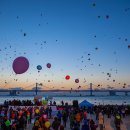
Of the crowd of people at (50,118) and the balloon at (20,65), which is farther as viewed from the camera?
the balloon at (20,65)

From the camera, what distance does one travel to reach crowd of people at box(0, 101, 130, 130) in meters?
17.1

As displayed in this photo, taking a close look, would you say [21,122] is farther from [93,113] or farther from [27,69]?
[93,113]

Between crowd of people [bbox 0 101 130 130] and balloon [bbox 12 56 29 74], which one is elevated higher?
balloon [bbox 12 56 29 74]

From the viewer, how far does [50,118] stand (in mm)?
27750

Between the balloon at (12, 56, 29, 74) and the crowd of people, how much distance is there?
3004 mm

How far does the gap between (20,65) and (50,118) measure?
10.4m

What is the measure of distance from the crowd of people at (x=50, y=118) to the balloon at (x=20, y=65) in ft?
9.86

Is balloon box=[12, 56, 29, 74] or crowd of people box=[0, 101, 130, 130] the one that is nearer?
crowd of people box=[0, 101, 130, 130]

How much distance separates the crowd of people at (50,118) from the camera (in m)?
17.1

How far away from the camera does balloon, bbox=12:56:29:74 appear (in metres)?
18.8

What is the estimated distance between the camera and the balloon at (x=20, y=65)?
61.6 feet

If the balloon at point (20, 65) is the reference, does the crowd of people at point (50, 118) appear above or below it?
below

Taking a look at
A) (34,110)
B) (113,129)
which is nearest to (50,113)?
(34,110)

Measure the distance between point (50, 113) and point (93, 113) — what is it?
277 inches
